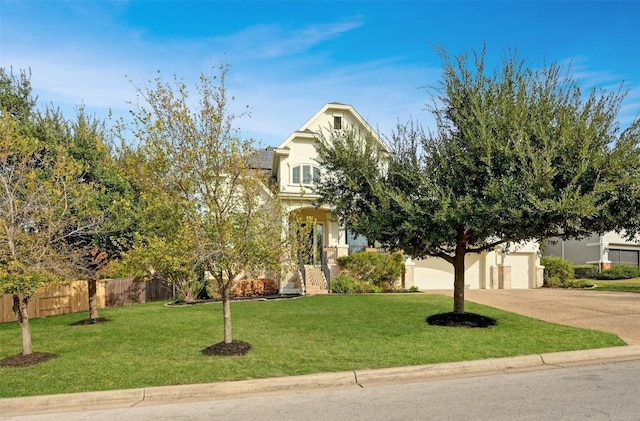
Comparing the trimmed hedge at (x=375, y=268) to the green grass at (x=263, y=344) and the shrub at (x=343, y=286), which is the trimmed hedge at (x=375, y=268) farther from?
the green grass at (x=263, y=344)

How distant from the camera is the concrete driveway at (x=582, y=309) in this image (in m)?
11.5

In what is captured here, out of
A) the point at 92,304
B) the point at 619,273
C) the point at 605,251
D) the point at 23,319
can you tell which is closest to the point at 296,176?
the point at 92,304

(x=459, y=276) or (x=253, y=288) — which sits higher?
(x=459, y=276)

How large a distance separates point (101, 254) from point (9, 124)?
610 cm

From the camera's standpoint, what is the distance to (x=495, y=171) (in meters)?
9.95

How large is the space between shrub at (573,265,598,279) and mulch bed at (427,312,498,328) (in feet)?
77.6

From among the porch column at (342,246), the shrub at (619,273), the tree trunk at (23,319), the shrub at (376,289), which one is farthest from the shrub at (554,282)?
the tree trunk at (23,319)

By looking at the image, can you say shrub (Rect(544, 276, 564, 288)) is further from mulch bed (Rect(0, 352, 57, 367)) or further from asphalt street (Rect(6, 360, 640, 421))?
mulch bed (Rect(0, 352, 57, 367))

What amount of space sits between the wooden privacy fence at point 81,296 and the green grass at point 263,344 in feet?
5.42

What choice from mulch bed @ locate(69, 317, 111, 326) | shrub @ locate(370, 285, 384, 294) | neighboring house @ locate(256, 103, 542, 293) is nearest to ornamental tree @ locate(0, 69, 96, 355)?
mulch bed @ locate(69, 317, 111, 326)

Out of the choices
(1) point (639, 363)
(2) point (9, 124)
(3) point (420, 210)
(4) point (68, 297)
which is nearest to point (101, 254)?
(4) point (68, 297)

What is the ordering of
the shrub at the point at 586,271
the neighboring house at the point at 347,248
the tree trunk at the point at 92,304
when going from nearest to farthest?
the tree trunk at the point at 92,304, the neighboring house at the point at 347,248, the shrub at the point at 586,271

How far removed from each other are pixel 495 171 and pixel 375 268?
12.0 meters

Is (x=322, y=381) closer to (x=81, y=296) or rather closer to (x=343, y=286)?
(x=343, y=286)
